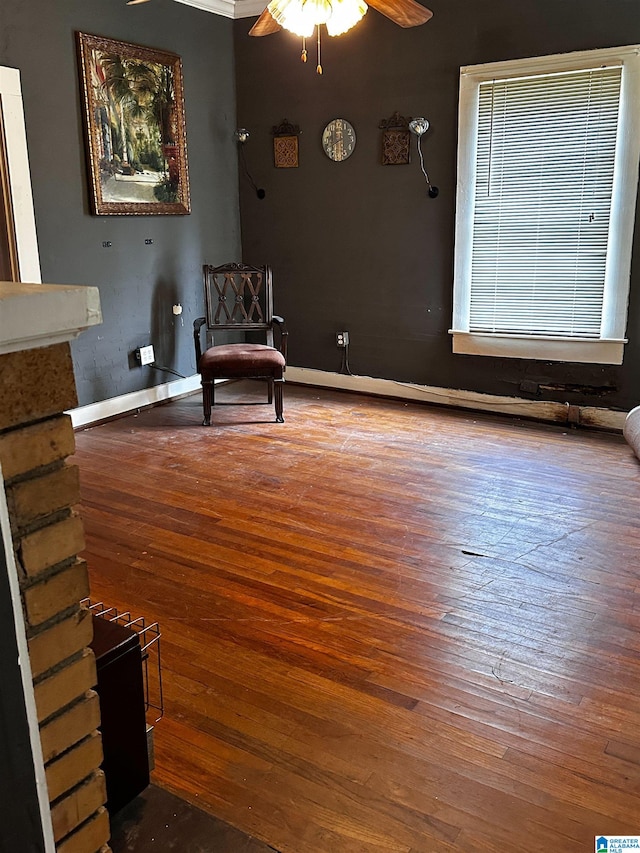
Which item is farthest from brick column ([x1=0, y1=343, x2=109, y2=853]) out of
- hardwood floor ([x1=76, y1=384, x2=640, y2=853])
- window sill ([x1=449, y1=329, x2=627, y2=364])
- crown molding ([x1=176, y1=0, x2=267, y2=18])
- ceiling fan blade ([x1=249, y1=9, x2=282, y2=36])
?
crown molding ([x1=176, y1=0, x2=267, y2=18])

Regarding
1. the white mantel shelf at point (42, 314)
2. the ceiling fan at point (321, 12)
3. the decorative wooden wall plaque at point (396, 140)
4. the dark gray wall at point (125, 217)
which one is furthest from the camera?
the decorative wooden wall plaque at point (396, 140)

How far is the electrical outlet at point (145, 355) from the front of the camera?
5328 millimetres

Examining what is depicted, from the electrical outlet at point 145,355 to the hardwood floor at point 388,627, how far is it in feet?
2.88

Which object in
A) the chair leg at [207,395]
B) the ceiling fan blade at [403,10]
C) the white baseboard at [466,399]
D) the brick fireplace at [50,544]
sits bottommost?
the white baseboard at [466,399]

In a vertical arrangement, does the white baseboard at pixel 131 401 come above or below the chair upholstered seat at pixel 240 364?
below

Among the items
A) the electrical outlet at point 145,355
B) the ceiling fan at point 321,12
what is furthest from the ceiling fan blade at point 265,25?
the electrical outlet at point 145,355

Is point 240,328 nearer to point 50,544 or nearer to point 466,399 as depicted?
point 466,399

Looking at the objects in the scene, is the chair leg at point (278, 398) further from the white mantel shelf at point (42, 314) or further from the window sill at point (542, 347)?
the white mantel shelf at point (42, 314)

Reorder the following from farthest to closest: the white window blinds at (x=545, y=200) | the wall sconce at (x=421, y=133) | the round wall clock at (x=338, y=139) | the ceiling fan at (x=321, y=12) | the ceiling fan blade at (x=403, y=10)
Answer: the round wall clock at (x=338, y=139) → the wall sconce at (x=421, y=133) → the white window blinds at (x=545, y=200) → the ceiling fan blade at (x=403, y=10) → the ceiling fan at (x=321, y=12)

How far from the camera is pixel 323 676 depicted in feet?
7.63

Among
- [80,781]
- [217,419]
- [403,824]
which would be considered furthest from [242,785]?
[217,419]

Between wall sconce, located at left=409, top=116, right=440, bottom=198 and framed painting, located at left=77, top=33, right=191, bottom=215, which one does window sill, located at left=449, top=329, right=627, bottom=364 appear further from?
framed painting, located at left=77, top=33, right=191, bottom=215

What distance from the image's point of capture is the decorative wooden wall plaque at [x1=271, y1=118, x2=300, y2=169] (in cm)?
567

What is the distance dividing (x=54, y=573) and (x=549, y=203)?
442cm
